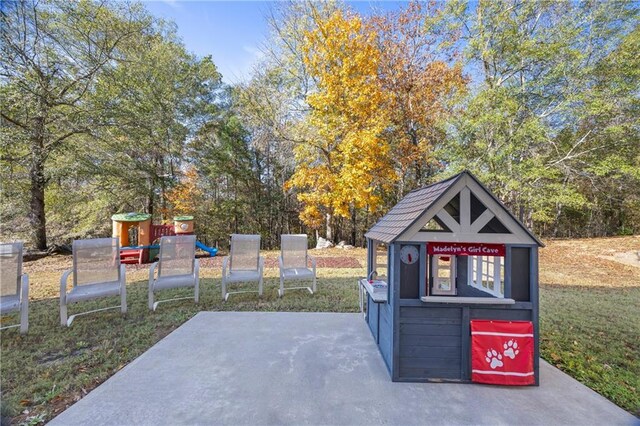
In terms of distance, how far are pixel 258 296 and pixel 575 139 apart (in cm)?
1305

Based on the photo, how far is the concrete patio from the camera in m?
2.03

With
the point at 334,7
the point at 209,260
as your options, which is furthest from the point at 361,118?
the point at 209,260

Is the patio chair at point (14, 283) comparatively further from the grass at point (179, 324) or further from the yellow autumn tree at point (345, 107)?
the yellow autumn tree at point (345, 107)

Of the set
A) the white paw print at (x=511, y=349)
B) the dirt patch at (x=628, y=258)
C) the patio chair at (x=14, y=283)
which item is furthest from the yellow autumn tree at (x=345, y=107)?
the patio chair at (x=14, y=283)

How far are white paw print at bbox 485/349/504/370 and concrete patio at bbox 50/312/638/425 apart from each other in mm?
192

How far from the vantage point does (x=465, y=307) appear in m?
2.54

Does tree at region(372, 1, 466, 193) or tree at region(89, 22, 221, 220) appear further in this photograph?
tree at region(372, 1, 466, 193)

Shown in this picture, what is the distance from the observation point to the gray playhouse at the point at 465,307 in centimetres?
247

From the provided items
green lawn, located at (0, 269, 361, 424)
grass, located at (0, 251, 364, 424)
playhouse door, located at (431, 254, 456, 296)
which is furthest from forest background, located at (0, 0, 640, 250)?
playhouse door, located at (431, 254, 456, 296)

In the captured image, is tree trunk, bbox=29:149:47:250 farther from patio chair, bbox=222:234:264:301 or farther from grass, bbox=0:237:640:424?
patio chair, bbox=222:234:264:301

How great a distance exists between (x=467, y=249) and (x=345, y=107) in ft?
31.7

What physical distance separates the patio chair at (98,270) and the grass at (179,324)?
1.37ft

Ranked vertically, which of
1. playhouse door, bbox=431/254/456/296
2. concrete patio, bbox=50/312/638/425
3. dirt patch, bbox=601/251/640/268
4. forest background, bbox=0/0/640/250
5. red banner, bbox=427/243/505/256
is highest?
forest background, bbox=0/0/640/250

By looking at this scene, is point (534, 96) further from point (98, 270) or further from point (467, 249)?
point (98, 270)
